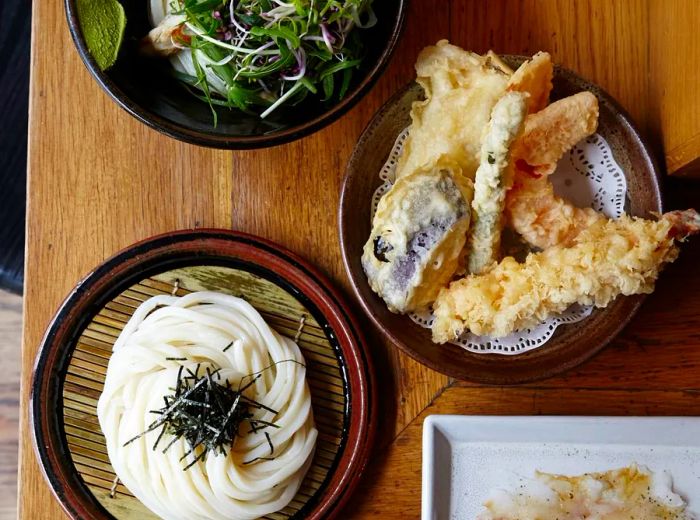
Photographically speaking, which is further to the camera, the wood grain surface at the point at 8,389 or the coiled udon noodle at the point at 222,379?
the wood grain surface at the point at 8,389

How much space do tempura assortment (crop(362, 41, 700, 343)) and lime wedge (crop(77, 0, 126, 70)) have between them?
624mm

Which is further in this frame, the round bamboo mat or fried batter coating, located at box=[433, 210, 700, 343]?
the round bamboo mat

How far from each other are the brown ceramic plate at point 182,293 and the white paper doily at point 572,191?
0.22 metres

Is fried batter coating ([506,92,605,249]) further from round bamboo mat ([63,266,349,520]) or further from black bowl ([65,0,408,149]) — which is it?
round bamboo mat ([63,266,349,520])

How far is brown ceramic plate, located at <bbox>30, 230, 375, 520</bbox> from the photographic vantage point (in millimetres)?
1815

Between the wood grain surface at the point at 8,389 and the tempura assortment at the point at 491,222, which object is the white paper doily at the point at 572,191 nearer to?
the tempura assortment at the point at 491,222

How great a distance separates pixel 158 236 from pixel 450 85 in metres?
0.75

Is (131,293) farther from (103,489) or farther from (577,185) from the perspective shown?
(577,185)

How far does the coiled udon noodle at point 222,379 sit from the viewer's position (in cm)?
178

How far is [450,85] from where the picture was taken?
174 centimetres

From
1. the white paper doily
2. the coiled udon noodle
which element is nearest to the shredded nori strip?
the coiled udon noodle

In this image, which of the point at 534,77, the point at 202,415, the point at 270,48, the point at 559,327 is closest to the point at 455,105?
the point at 534,77

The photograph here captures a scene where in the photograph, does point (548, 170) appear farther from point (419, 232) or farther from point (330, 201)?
point (330, 201)

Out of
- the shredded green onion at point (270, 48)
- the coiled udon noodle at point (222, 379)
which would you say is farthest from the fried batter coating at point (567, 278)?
the shredded green onion at point (270, 48)
